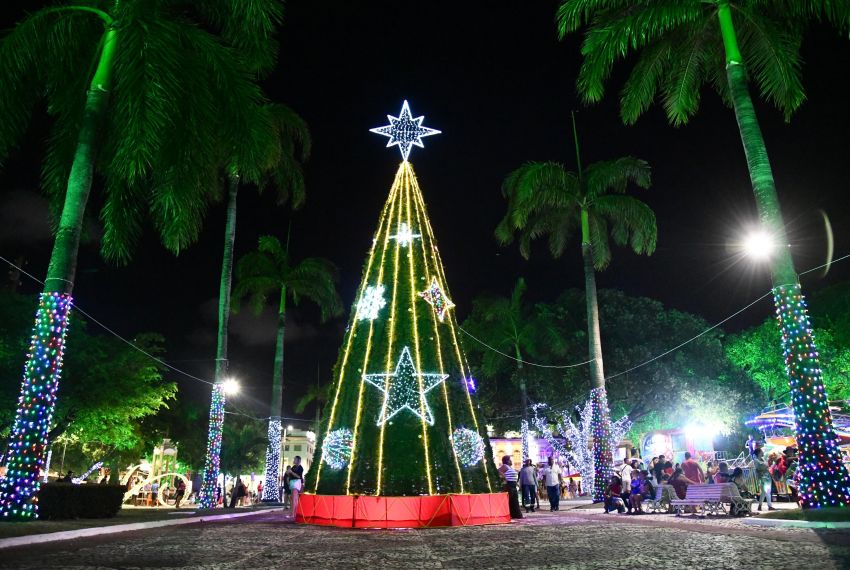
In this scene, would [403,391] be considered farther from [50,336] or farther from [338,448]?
[50,336]

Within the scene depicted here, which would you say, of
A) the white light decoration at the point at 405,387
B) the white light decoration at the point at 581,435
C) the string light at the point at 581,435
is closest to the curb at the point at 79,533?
the white light decoration at the point at 405,387

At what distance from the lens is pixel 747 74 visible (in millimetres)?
14594

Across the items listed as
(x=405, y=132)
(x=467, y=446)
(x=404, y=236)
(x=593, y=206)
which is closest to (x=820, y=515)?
(x=467, y=446)

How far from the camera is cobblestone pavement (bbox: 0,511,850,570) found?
19.8ft

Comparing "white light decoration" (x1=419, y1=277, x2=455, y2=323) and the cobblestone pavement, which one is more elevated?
"white light decoration" (x1=419, y1=277, x2=455, y2=323)

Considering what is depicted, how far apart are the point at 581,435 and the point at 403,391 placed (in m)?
22.1

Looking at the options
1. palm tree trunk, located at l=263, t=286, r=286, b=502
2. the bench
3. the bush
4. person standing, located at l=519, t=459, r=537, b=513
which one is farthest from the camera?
palm tree trunk, located at l=263, t=286, r=286, b=502

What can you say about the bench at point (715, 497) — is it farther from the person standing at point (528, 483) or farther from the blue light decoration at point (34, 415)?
the blue light decoration at point (34, 415)

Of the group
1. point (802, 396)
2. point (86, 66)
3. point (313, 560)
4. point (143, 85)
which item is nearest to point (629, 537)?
point (313, 560)

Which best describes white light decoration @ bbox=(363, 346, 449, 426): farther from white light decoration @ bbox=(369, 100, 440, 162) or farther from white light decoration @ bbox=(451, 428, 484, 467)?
white light decoration @ bbox=(369, 100, 440, 162)

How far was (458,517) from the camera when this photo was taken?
1152cm

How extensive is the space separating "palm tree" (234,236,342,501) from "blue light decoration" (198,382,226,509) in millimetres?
7292

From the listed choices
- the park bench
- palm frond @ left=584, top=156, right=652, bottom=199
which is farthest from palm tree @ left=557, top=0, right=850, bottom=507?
palm frond @ left=584, top=156, right=652, bottom=199

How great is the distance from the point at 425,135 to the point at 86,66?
7756 mm
